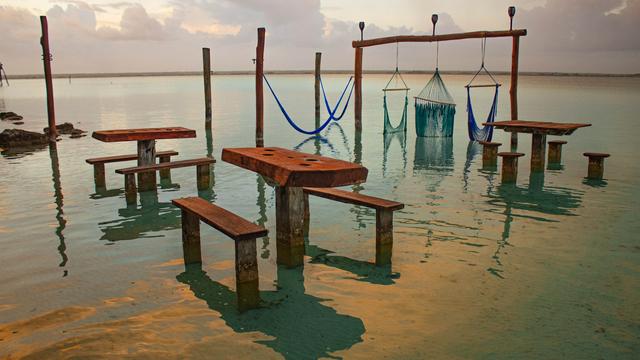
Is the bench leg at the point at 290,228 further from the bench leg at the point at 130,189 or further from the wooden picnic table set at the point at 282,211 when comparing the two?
the bench leg at the point at 130,189

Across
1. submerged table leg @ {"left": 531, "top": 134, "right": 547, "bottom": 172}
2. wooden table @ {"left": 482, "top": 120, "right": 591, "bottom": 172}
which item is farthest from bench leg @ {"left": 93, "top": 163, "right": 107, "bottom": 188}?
submerged table leg @ {"left": 531, "top": 134, "right": 547, "bottom": 172}

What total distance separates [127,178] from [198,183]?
1.38 m

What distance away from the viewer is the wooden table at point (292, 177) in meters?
4.29

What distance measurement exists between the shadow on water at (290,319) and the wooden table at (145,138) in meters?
3.80

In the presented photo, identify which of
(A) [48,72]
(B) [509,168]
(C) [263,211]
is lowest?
(C) [263,211]

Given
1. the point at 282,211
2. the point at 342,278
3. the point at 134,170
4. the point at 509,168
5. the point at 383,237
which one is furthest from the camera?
the point at 509,168

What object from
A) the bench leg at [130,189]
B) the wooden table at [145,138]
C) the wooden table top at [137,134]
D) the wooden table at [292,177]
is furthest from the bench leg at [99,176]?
the wooden table at [292,177]

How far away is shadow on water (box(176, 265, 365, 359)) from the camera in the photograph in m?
3.75

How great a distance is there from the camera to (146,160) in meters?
8.49

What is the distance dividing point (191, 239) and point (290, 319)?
1.66 meters

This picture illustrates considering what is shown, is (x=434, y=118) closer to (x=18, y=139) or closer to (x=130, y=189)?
(x=130, y=189)

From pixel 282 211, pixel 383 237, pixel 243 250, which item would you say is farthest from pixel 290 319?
pixel 383 237

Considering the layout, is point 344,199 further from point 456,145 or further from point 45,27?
point 45,27

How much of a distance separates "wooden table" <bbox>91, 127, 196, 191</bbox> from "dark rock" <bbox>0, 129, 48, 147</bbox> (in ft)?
25.3
